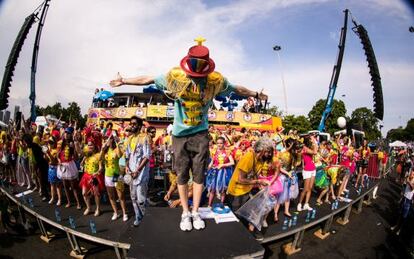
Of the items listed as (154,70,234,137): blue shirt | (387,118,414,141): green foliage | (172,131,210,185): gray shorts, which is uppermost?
(154,70,234,137): blue shirt

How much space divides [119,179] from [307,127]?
41.7m

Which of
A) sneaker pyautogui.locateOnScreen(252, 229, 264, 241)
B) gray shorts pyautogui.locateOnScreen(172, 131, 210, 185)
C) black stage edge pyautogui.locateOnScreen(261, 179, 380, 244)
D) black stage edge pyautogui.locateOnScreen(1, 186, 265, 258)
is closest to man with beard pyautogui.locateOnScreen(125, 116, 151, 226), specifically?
black stage edge pyautogui.locateOnScreen(1, 186, 265, 258)

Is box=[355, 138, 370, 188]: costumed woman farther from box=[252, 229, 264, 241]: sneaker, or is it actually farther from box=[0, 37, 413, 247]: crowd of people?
box=[252, 229, 264, 241]: sneaker

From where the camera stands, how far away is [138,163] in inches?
168

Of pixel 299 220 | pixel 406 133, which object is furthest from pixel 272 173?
pixel 406 133

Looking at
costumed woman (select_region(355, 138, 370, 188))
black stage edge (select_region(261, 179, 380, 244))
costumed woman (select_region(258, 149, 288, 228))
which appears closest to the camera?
costumed woman (select_region(258, 149, 288, 228))

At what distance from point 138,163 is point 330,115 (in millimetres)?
44701

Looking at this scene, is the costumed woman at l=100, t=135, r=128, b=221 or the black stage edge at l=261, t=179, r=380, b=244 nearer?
the black stage edge at l=261, t=179, r=380, b=244

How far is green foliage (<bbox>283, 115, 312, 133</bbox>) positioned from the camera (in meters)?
41.2

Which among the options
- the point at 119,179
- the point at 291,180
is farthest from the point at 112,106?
the point at 291,180

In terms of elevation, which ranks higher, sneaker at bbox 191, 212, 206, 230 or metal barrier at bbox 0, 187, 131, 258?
sneaker at bbox 191, 212, 206, 230

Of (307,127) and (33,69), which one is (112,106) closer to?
(33,69)

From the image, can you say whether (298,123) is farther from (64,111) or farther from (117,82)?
(64,111)

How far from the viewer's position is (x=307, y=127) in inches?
1634
